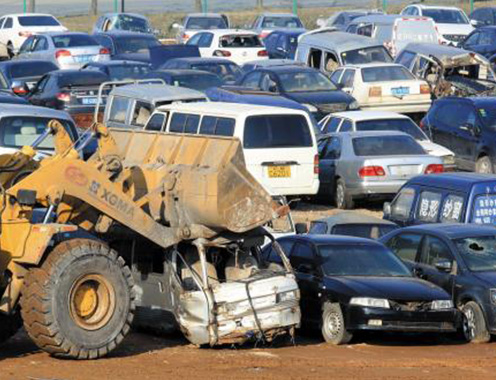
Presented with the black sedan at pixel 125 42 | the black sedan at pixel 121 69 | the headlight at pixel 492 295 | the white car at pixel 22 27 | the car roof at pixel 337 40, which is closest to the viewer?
the headlight at pixel 492 295

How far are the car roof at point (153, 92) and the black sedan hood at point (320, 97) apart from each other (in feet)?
13.6

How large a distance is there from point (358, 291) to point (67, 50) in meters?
26.0

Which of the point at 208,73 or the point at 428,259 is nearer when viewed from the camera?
the point at 428,259

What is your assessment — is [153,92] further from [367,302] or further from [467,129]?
[367,302]

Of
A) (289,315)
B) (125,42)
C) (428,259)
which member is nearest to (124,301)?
(289,315)

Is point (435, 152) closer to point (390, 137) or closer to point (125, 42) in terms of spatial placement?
point (390, 137)

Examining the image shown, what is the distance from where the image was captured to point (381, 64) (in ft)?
114

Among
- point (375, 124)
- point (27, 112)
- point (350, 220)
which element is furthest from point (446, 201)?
point (375, 124)

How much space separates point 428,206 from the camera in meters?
21.8

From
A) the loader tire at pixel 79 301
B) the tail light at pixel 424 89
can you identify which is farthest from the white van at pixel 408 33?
the loader tire at pixel 79 301

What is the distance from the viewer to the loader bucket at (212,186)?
15.0 m

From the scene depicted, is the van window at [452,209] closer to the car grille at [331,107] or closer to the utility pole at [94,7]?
the car grille at [331,107]

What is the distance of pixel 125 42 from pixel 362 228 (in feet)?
80.8

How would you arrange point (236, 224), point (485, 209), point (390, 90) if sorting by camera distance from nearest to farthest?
point (236, 224)
point (485, 209)
point (390, 90)
